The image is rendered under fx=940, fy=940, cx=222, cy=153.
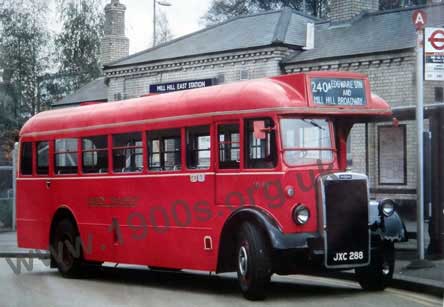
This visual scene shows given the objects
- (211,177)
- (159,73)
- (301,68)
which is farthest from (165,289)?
(159,73)

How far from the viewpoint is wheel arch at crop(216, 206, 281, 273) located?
1131 cm

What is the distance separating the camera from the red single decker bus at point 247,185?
1147cm

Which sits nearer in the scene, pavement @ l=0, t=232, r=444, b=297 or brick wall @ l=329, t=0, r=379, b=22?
pavement @ l=0, t=232, r=444, b=297

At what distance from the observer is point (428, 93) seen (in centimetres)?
2536

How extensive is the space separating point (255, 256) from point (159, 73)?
2166 cm

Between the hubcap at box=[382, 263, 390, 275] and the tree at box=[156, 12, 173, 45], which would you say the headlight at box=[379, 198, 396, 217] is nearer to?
the hubcap at box=[382, 263, 390, 275]

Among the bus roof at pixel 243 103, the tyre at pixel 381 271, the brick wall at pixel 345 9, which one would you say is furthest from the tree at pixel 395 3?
the tyre at pixel 381 271

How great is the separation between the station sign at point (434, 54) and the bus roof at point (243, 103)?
1220mm

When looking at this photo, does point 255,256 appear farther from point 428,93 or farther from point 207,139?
point 428,93

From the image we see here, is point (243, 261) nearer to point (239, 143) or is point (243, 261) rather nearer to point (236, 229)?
point (236, 229)

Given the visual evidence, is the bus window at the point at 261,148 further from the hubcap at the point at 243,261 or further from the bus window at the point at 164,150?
the bus window at the point at 164,150

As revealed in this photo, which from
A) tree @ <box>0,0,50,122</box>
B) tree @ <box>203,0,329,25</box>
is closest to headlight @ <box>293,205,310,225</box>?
tree @ <box>0,0,50,122</box>

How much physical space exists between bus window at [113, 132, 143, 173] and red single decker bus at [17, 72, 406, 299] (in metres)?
0.02

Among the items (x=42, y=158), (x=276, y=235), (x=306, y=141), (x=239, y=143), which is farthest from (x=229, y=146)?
(x=42, y=158)
